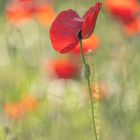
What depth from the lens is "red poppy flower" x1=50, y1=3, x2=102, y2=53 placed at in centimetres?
185

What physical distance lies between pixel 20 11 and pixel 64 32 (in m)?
1.61

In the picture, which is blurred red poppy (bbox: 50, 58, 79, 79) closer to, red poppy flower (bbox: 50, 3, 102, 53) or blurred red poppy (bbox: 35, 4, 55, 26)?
blurred red poppy (bbox: 35, 4, 55, 26)

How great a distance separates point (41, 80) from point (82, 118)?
47cm

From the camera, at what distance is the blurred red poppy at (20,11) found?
11.2ft

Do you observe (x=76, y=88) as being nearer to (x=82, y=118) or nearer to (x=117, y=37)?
(x=82, y=118)

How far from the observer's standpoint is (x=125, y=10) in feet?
11.0

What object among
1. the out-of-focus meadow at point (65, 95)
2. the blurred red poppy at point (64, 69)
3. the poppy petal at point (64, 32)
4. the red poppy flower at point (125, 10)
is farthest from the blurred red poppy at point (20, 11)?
the poppy petal at point (64, 32)

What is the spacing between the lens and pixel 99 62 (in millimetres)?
4160

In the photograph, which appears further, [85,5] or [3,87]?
[85,5]

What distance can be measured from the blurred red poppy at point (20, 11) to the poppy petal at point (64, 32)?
1.52m

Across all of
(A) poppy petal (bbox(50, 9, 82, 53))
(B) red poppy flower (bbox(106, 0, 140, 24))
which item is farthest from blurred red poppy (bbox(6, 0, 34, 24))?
(A) poppy petal (bbox(50, 9, 82, 53))

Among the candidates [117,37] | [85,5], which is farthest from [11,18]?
[85,5]

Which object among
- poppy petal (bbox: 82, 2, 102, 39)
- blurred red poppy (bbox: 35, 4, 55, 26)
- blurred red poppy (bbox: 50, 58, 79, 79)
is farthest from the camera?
blurred red poppy (bbox: 35, 4, 55, 26)

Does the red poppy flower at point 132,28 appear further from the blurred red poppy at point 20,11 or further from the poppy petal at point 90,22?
the poppy petal at point 90,22
